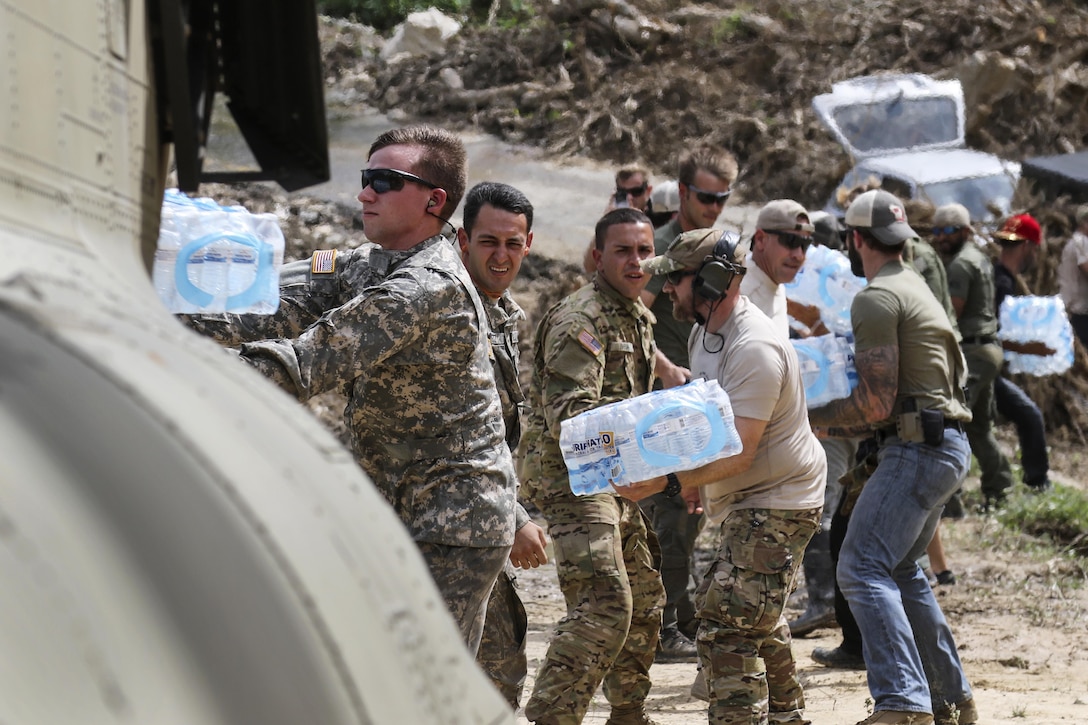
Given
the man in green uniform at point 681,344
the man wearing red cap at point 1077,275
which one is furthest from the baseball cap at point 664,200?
the man wearing red cap at point 1077,275

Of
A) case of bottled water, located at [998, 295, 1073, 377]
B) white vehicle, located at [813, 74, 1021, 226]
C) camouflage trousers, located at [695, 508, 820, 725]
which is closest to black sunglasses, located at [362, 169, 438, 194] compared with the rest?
camouflage trousers, located at [695, 508, 820, 725]

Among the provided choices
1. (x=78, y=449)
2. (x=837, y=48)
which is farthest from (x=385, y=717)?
(x=837, y=48)

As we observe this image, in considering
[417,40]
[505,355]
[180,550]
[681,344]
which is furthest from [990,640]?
[417,40]

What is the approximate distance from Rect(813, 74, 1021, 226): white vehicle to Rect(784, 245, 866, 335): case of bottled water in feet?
17.9

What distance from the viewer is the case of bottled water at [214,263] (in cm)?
409

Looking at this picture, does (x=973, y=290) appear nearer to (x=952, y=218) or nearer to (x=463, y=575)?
(x=952, y=218)

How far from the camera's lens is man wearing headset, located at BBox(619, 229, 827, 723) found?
477 cm

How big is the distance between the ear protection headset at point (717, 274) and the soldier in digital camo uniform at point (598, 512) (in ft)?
1.83

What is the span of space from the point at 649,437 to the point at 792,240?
5.66 ft

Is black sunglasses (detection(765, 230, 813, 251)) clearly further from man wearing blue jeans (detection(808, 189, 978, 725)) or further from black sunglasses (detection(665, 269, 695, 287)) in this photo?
black sunglasses (detection(665, 269, 695, 287))

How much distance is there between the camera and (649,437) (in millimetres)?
4734

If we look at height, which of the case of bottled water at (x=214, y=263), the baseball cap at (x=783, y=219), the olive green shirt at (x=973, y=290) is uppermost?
the case of bottled water at (x=214, y=263)

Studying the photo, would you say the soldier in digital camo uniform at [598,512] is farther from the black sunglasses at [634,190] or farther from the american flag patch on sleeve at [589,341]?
the black sunglasses at [634,190]

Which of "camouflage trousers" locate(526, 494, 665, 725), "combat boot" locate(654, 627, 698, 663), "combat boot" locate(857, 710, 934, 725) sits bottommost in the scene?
"combat boot" locate(654, 627, 698, 663)
